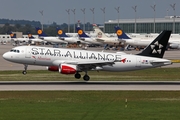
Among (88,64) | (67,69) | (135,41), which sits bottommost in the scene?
(67,69)

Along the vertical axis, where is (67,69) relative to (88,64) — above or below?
below

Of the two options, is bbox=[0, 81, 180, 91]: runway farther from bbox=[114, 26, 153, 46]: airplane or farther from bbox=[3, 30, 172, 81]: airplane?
bbox=[114, 26, 153, 46]: airplane

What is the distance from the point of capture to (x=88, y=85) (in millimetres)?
52750

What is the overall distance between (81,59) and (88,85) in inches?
176

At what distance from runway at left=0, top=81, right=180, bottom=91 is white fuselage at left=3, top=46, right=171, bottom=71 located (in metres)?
2.07

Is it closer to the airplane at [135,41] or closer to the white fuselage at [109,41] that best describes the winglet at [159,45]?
the airplane at [135,41]

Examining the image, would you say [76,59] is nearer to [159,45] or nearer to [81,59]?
[81,59]

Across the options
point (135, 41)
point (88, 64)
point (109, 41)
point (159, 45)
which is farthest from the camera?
point (109, 41)

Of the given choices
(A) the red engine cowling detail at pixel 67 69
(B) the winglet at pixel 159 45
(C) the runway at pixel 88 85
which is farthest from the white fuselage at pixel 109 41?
(A) the red engine cowling detail at pixel 67 69
